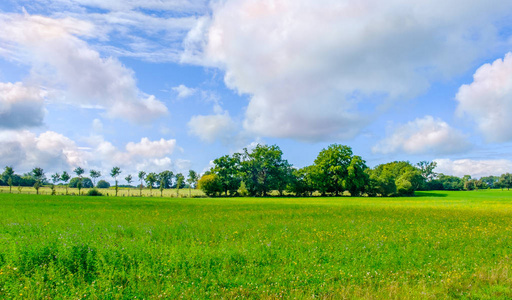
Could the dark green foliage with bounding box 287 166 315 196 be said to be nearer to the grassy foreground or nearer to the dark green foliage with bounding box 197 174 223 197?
the dark green foliage with bounding box 197 174 223 197

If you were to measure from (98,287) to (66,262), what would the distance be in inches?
85.0

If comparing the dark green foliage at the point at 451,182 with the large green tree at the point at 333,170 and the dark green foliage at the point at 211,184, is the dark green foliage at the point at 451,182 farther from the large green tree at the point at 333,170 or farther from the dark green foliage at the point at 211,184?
the dark green foliage at the point at 211,184

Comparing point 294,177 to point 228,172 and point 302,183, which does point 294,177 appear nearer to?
point 302,183

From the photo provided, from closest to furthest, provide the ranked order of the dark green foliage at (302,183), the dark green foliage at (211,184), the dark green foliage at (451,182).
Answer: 1. the dark green foliage at (211,184)
2. the dark green foliage at (302,183)
3. the dark green foliage at (451,182)

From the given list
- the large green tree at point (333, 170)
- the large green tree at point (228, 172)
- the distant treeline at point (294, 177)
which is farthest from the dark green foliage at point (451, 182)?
the large green tree at point (228, 172)

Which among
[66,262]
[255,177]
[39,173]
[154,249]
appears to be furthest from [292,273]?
[39,173]

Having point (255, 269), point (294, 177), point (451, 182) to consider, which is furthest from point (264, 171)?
point (451, 182)

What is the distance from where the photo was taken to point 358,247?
38.8 ft

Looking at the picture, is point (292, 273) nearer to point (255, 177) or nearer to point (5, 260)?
point (5, 260)

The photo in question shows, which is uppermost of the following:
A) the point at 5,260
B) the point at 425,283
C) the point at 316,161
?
the point at 316,161

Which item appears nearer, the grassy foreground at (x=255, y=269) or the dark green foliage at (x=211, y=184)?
the grassy foreground at (x=255, y=269)

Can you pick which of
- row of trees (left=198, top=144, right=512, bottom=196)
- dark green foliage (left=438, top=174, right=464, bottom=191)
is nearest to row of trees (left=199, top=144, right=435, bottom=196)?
row of trees (left=198, top=144, right=512, bottom=196)

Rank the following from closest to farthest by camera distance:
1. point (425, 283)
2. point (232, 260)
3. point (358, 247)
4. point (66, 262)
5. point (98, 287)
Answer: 1. point (98, 287)
2. point (425, 283)
3. point (66, 262)
4. point (232, 260)
5. point (358, 247)

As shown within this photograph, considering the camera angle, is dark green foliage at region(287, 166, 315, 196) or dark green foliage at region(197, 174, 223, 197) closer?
dark green foliage at region(197, 174, 223, 197)
